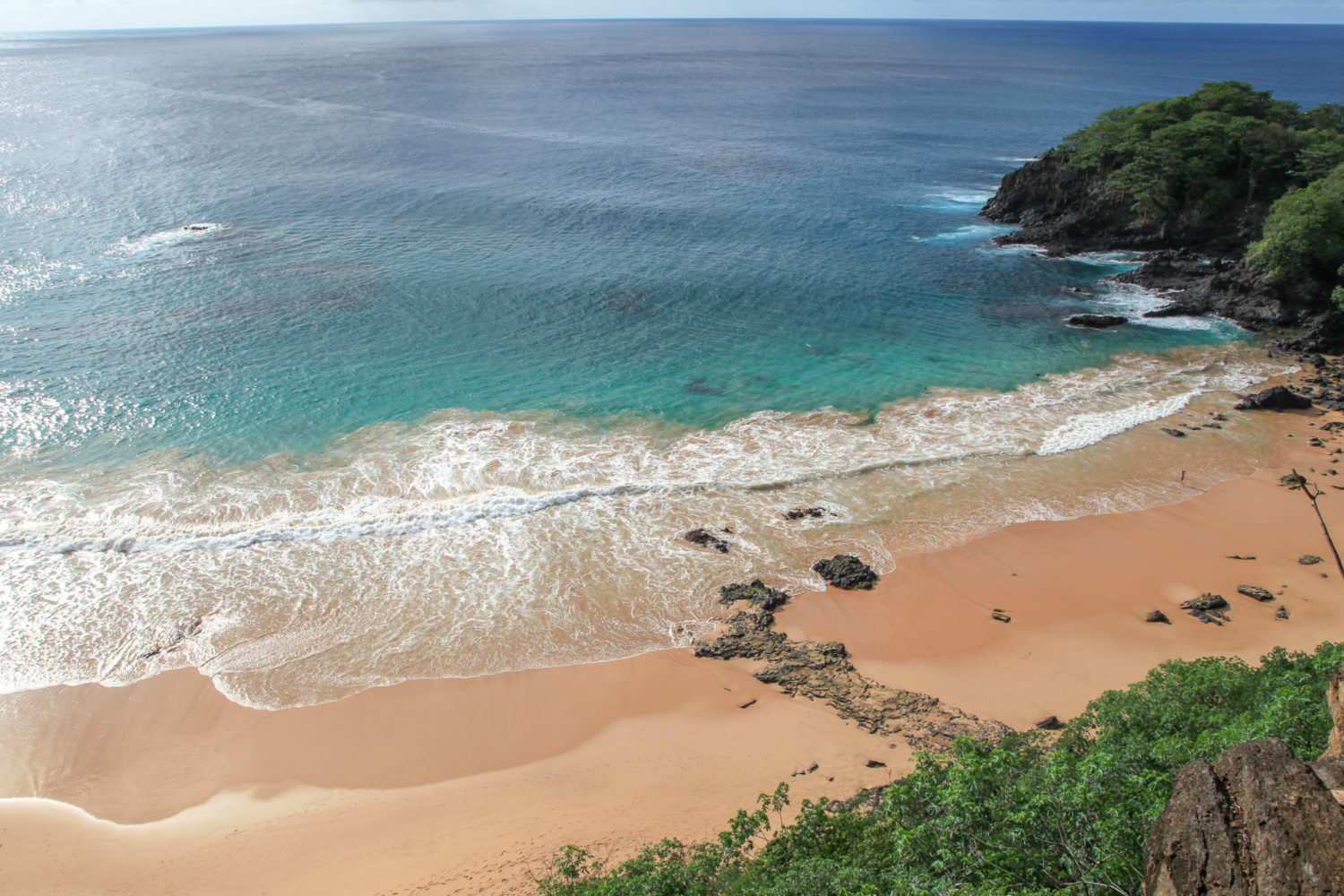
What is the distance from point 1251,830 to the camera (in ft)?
32.4

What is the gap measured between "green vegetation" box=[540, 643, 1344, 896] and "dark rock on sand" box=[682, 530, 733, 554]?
1331 cm

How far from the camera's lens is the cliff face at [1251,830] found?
930cm

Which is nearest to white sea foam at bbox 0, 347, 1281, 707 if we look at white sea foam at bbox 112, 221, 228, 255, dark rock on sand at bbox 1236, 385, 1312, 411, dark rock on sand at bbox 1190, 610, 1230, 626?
dark rock on sand at bbox 1236, 385, 1312, 411

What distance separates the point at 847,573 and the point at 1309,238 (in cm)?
4300

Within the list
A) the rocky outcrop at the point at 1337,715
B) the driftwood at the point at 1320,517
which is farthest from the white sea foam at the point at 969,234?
the rocky outcrop at the point at 1337,715

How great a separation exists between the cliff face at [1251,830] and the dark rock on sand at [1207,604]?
17.7m

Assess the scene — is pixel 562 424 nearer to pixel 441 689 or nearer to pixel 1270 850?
pixel 441 689

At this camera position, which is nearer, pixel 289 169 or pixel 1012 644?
pixel 1012 644

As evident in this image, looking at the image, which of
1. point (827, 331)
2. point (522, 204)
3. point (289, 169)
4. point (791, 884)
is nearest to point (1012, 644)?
point (791, 884)

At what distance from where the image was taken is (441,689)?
24203 millimetres

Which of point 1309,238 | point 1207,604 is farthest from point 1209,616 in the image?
point 1309,238

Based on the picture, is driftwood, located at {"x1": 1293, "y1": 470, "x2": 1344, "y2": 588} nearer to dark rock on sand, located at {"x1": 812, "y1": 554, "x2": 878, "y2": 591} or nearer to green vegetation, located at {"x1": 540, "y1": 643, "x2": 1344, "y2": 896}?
green vegetation, located at {"x1": 540, "y1": 643, "x2": 1344, "y2": 896}

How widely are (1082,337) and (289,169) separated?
84.4 meters

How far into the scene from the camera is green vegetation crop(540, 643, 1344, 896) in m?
12.4
